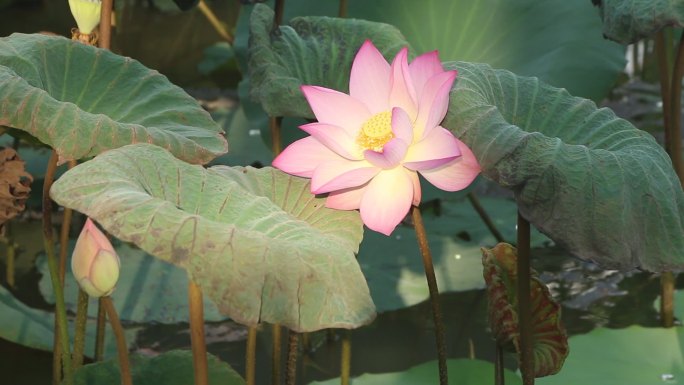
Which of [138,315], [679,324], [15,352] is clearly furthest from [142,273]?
[679,324]

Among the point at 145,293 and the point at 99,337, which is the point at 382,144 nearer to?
the point at 99,337

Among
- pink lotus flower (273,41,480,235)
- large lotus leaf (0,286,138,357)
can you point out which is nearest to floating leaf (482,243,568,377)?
pink lotus flower (273,41,480,235)

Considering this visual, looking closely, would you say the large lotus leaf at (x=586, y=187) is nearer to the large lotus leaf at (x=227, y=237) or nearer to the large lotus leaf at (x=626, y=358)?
the large lotus leaf at (x=227, y=237)

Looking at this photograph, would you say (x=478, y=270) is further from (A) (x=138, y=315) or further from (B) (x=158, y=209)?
(B) (x=158, y=209)

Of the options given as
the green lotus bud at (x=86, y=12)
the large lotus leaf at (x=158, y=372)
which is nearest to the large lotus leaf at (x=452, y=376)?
the large lotus leaf at (x=158, y=372)

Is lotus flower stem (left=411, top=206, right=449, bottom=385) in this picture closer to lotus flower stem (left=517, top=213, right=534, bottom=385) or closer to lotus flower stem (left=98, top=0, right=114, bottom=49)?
lotus flower stem (left=517, top=213, right=534, bottom=385)

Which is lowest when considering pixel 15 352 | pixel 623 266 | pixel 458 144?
pixel 15 352
